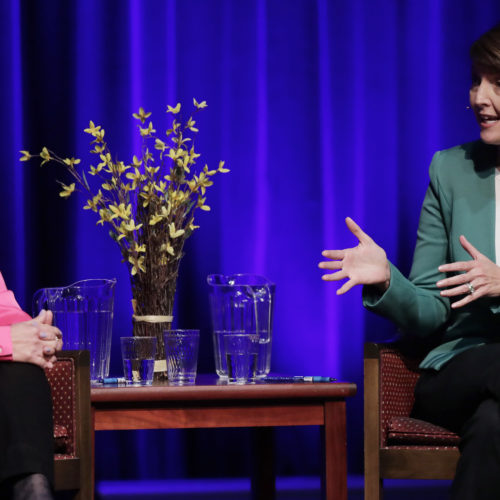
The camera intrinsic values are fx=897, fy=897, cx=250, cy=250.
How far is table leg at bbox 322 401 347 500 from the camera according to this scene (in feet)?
6.28

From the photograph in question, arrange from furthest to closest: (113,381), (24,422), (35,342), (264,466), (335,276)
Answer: (264,466) → (113,381) → (335,276) → (35,342) → (24,422)

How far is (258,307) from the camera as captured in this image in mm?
2109

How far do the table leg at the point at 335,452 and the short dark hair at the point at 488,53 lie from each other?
0.79 meters

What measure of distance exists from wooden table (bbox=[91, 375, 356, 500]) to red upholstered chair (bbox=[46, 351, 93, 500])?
0.18 ft

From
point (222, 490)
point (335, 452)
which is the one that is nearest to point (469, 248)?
point (335, 452)

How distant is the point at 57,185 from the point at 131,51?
18.6 inches

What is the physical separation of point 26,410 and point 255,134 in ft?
4.72

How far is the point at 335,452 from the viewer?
1.92 m

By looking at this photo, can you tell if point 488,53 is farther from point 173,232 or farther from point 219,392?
point 219,392

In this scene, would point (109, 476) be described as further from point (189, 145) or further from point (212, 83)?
point (212, 83)

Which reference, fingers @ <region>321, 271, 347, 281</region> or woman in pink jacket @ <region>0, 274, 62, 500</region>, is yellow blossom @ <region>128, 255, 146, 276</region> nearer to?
woman in pink jacket @ <region>0, 274, 62, 500</region>

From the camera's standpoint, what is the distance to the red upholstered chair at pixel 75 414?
1814mm

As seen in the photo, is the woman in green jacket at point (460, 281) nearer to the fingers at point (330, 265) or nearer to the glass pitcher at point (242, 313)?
the fingers at point (330, 265)

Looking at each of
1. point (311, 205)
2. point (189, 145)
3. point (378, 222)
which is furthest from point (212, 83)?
point (378, 222)
